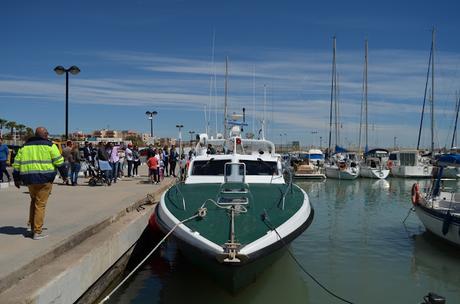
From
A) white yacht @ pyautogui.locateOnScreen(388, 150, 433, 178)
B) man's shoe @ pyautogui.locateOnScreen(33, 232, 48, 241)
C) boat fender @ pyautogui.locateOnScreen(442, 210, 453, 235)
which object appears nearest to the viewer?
man's shoe @ pyautogui.locateOnScreen(33, 232, 48, 241)

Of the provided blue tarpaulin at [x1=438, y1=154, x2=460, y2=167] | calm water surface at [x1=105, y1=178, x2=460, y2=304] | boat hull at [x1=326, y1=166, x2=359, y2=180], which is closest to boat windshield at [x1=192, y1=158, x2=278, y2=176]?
Answer: calm water surface at [x1=105, y1=178, x2=460, y2=304]

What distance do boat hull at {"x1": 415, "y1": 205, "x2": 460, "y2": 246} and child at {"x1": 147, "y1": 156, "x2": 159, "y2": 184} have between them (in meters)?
9.50

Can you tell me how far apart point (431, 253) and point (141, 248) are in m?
7.33

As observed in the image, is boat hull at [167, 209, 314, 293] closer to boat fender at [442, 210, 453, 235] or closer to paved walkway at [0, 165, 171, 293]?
paved walkway at [0, 165, 171, 293]

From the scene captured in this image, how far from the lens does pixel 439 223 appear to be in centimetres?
1218

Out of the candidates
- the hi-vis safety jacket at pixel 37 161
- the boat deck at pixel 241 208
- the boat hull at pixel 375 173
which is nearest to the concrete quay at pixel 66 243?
the hi-vis safety jacket at pixel 37 161

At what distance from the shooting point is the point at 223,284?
24.0ft

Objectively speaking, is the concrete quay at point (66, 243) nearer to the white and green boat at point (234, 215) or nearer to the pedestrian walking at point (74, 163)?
the white and green boat at point (234, 215)

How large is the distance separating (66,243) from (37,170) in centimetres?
126

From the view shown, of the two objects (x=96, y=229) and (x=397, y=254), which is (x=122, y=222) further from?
(x=397, y=254)

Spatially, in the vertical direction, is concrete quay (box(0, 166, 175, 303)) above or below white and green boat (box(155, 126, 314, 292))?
below

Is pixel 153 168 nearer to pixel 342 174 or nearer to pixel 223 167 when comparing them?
pixel 223 167

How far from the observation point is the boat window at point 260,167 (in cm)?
1167

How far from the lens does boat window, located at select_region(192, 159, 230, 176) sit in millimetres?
11692
